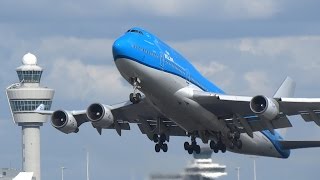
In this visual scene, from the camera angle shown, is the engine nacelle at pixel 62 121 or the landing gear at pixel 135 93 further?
the engine nacelle at pixel 62 121

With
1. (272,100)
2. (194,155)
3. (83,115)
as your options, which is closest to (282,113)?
(272,100)

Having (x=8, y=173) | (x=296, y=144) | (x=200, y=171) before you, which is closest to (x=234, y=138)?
(x=200, y=171)

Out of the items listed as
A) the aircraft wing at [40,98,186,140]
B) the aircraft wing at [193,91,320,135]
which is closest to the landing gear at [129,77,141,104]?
the aircraft wing at [193,91,320,135]

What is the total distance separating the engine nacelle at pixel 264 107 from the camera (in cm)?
6738

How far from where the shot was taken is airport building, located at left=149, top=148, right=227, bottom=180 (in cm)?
7406

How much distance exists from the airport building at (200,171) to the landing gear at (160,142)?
5.81ft

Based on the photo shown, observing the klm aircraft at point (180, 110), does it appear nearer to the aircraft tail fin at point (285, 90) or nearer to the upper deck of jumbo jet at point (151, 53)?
the upper deck of jumbo jet at point (151, 53)

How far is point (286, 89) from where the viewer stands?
8350 centimetres

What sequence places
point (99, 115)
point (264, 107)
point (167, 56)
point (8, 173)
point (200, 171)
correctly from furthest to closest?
point (8, 173) < point (200, 171) < point (99, 115) < point (264, 107) < point (167, 56)

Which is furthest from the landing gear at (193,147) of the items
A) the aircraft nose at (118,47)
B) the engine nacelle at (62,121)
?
the aircraft nose at (118,47)

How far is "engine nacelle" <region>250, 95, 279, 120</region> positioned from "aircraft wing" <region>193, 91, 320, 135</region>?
0.22 meters

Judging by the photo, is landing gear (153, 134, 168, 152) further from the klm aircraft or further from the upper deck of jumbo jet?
the upper deck of jumbo jet

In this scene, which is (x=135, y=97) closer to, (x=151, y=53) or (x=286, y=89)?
(x=151, y=53)

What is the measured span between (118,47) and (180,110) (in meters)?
5.95
